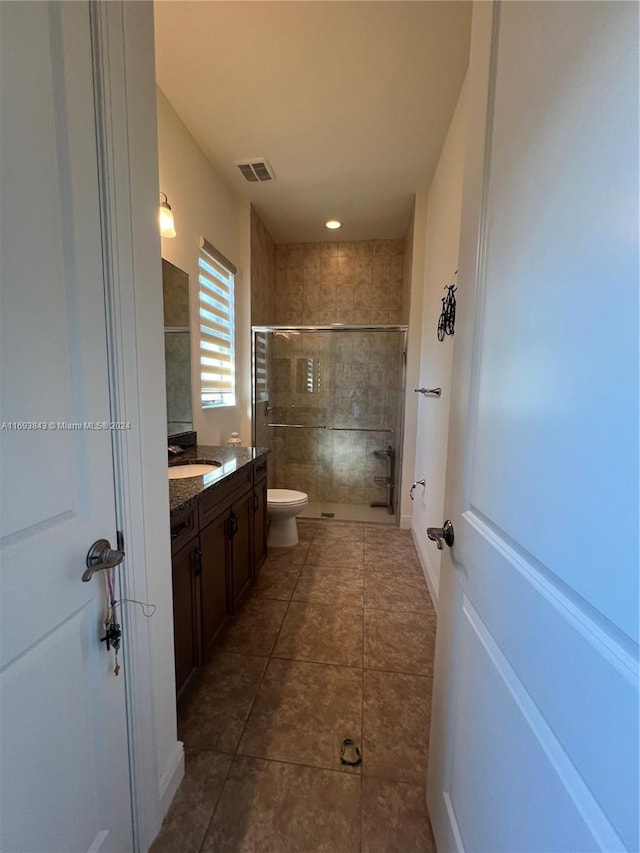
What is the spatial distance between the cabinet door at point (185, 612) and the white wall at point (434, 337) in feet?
4.44

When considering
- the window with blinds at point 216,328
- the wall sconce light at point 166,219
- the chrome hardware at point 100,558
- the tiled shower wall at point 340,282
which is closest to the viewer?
the chrome hardware at point 100,558

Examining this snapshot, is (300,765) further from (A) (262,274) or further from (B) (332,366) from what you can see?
(A) (262,274)

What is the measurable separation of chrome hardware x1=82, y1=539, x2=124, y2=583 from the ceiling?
215cm

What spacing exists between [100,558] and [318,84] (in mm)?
2419

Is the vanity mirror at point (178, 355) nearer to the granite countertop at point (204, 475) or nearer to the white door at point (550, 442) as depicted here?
the granite countertop at point (204, 475)

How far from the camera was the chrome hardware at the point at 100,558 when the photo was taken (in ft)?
2.27

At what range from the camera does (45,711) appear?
0.63 metres

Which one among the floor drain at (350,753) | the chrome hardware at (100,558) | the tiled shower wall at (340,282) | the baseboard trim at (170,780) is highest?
the tiled shower wall at (340,282)

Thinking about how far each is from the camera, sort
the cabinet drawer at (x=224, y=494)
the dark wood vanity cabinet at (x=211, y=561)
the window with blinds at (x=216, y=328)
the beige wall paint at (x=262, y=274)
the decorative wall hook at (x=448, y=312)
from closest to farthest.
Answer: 1. the dark wood vanity cabinet at (x=211, y=561)
2. the cabinet drawer at (x=224, y=494)
3. the decorative wall hook at (x=448, y=312)
4. the window with blinds at (x=216, y=328)
5. the beige wall paint at (x=262, y=274)

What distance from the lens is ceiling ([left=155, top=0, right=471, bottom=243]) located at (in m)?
1.49

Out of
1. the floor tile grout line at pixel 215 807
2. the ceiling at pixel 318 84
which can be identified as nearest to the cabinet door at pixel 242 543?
the floor tile grout line at pixel 215 807

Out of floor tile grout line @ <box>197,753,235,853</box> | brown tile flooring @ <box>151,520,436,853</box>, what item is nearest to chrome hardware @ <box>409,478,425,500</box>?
brown tile flooring @ <box>151,520,436,853</box>

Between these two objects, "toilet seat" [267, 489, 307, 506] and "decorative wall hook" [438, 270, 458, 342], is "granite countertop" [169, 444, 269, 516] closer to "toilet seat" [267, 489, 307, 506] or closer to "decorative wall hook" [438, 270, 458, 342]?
"toilet seat" [267, 489, 307, 506]

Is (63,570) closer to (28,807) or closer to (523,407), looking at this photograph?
(28,807)
